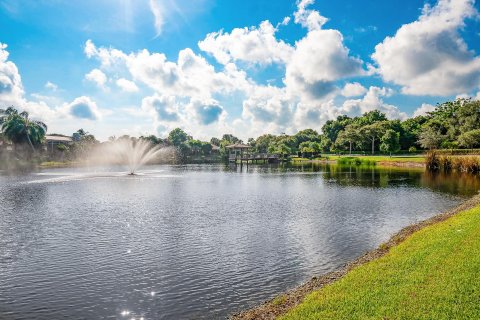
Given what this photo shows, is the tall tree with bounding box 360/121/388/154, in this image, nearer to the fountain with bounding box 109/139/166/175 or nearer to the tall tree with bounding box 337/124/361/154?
the tall tree with bounding box 337/124/361/154

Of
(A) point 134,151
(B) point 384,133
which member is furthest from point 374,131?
(A) point 134,151

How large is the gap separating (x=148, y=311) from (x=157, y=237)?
9.36 meters

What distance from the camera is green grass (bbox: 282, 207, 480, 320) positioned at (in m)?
8.74

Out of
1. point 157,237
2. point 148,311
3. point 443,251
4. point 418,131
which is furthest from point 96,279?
point 418,131

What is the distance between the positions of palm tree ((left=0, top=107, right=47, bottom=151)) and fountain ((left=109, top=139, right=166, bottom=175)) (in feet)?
82.4

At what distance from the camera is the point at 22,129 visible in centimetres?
9994

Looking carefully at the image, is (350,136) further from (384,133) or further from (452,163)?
(452,163)

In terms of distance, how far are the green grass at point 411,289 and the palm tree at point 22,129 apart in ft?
359

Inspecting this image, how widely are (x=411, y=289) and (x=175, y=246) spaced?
40.2 feet

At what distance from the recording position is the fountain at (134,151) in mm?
119688

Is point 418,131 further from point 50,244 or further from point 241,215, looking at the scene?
point 50,244

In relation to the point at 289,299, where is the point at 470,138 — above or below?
above

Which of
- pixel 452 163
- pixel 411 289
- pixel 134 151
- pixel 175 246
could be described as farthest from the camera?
pixel 134 151

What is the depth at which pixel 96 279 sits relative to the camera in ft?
47.5
